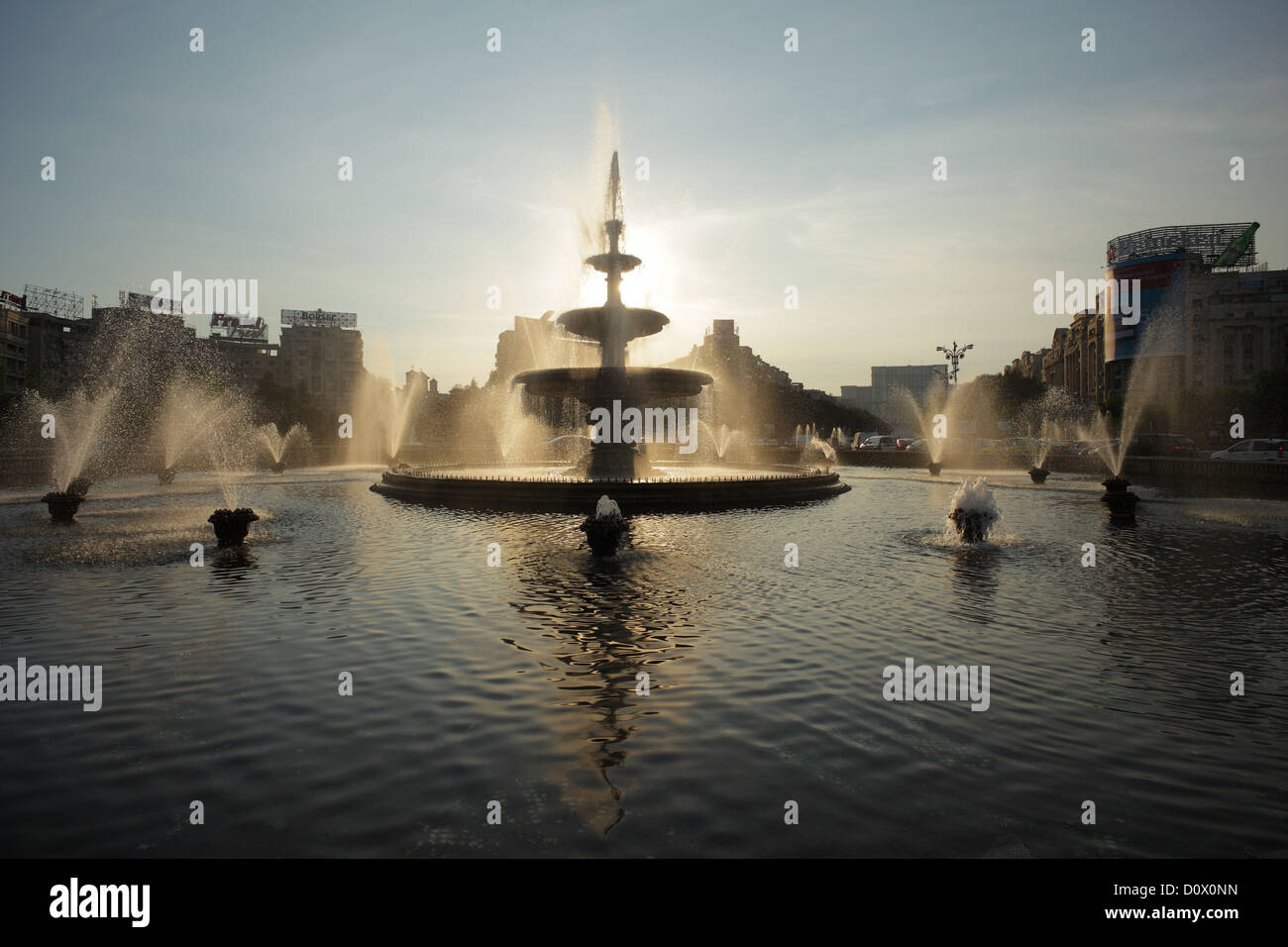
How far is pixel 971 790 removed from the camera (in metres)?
4.22

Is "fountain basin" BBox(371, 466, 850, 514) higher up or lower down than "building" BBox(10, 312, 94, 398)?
lower down

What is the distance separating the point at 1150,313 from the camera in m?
89.1

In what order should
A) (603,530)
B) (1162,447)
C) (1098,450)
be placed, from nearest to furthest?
(603,530), (1162,447), (1098,450)

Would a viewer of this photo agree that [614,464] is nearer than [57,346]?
Yes

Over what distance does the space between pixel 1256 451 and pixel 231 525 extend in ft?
140

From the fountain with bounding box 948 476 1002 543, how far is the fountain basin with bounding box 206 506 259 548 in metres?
13.8

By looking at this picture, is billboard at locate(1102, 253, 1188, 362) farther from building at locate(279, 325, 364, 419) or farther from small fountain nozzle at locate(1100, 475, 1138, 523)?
building at locate(279, 325, 364, 419)

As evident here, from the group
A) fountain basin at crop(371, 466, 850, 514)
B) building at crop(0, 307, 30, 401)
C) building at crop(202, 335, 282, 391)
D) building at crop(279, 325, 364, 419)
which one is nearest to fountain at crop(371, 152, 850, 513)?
fountain basin at crop(371, 466, 850, 514)

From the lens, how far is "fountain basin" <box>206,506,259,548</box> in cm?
1326

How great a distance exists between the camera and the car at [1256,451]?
32.5 m

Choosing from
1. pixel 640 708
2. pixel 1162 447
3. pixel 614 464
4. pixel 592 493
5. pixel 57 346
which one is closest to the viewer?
pixel 640 708

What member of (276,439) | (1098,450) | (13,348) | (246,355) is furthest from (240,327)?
(1098,450)

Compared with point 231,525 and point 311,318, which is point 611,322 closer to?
point 231,525
